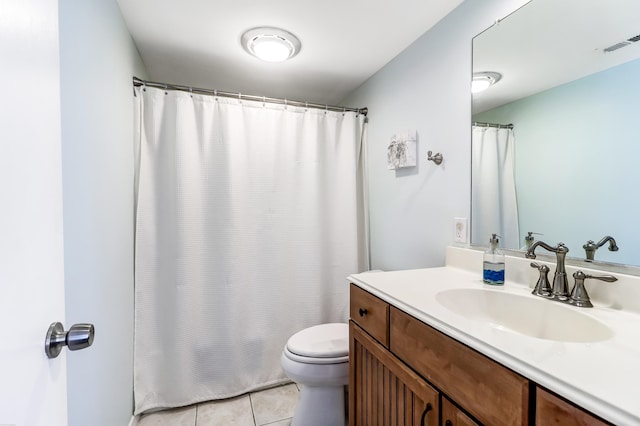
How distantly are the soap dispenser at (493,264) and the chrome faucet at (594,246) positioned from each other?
251 millimetres

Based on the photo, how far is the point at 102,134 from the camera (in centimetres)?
110

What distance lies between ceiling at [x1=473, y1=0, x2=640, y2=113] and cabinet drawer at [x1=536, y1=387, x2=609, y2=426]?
3.24 ft

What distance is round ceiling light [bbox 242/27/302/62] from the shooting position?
5.02ft

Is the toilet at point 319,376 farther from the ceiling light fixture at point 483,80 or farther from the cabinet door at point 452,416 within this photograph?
the ceiling light fixture at point 483,80

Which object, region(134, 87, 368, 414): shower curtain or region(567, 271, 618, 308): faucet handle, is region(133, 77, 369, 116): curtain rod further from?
region(567, 271, 618, 308): faucet handle

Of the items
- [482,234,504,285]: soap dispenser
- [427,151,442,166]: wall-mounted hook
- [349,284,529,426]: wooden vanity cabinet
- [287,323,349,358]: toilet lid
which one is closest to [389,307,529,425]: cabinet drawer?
[349,284,529,426]: wooden vanity cabinet

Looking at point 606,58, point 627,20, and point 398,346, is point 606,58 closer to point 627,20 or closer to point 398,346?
point 627,20

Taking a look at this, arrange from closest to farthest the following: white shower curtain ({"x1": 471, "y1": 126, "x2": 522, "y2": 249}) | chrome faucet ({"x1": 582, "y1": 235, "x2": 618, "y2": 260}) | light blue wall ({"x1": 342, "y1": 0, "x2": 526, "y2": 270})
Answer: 1. chrome faucet ({"x1": 582, "y1": 235, "x2": 618, "y2": 260})
2. white shower curtain ({"x1": 471, "y1": 126, "x2": 522, "y2": 249})
3. light blue wall ({"x1": 342, "y1": 0, "x2": 526, "y2": 270})

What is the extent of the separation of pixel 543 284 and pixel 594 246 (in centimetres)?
19

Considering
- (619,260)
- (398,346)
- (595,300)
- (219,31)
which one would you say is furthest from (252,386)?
(219,31)

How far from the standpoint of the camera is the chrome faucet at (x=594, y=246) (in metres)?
0.87

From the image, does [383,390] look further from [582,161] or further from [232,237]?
[232,237]

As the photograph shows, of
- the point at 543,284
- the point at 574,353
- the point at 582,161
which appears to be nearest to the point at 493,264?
the point at 543,284

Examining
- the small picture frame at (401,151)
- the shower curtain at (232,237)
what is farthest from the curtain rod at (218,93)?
the small picture frame at (401,151)
